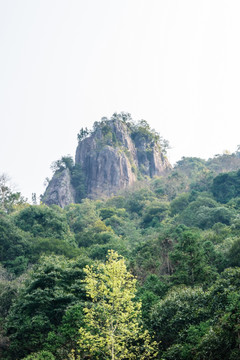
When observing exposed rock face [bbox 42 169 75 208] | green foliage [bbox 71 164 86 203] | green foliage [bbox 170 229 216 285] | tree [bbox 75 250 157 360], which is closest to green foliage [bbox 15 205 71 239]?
green foliage [bbox 170 229 216 285]

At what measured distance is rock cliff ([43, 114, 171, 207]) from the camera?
66438 mm

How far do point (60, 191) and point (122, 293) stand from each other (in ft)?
174

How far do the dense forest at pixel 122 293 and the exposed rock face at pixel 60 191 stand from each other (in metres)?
26.0

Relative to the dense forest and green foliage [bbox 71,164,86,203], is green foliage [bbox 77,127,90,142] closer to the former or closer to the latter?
green foliage [bbox 71,164,86,203]

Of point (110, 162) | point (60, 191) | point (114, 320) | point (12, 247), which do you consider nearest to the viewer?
point (114, 320)

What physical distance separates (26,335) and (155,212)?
30.9m

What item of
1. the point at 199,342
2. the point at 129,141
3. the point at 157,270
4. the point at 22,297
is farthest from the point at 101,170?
the point at 199,342

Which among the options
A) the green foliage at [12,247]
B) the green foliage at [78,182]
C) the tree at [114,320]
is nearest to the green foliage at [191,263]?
the tree at [114,320]

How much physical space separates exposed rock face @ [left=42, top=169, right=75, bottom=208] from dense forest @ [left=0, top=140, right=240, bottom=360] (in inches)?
1023

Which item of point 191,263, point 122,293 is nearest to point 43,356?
point 122,293

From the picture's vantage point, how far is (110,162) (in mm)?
67812

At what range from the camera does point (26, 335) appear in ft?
53.7

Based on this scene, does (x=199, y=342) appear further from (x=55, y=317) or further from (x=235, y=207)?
(x=235, y=207)

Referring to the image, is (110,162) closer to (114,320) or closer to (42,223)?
(42,223)
